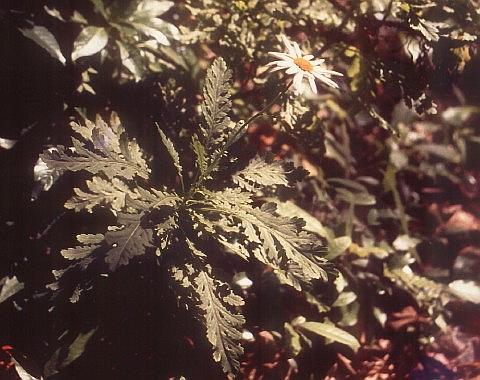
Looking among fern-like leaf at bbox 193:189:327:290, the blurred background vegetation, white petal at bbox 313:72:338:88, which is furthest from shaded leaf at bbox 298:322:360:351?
white petal at bbox 313:72:338:88

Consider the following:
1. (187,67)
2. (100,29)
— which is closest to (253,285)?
(187,67)

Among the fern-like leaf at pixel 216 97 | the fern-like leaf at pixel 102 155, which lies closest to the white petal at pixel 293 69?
the fern-like leaf at pixel 216 97

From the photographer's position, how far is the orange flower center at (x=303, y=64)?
Result: 156cm

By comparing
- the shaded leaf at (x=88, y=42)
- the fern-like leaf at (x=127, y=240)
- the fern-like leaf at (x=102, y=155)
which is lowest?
the fern-like leaf at (x=127, y=240)

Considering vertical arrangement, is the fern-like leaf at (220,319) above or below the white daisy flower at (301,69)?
below

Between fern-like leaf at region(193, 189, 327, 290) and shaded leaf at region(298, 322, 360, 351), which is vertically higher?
fern-like leaf at region(193, 189, 327, 290)

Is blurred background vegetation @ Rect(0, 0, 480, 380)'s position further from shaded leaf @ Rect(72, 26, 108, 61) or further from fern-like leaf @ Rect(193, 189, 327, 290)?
fern-like leaf @ Rect(193, 189, 327, 290)

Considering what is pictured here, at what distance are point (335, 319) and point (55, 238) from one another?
1.28 m

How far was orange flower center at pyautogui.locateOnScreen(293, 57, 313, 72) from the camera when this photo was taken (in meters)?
1.56

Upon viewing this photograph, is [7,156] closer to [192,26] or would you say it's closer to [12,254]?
[12,254]

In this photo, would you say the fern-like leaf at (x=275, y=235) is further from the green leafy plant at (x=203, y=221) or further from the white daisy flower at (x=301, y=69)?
the white daisy flower at (x=301, y=69)

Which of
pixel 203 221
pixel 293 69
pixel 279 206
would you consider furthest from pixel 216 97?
pixel 279 206

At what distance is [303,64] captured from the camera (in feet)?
5.16

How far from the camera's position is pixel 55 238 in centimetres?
188
